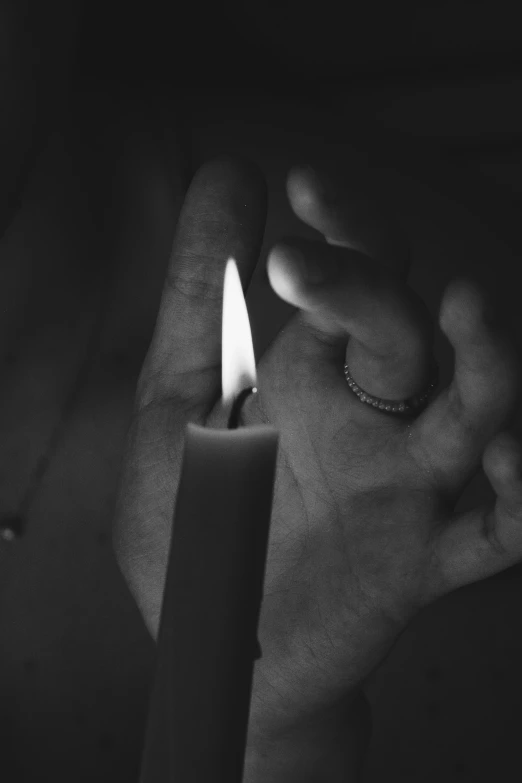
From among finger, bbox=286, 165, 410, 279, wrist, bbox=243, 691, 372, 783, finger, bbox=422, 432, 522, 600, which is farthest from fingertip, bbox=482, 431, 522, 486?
wrist, bbox=243, 691, 372, 783

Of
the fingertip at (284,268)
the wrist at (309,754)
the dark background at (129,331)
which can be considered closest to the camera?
the fingertip at (284,268)

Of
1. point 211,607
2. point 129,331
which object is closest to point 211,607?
point 211,607

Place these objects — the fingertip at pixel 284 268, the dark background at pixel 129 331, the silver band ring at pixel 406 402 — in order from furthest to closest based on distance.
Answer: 1. the dark background at pixel 129 331
2. the silver band ring at pixel 406 402
3. the fingertip at pixel 284 268

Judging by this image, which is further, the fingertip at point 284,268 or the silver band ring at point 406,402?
the silver band ring at point 406,402

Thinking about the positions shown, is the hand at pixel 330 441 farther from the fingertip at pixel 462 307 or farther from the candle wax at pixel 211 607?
the candle wax at pixel 211 607

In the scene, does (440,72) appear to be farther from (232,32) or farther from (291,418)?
(291,418)

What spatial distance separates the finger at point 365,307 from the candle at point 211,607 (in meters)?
0.13

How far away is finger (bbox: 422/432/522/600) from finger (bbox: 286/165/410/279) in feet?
0.41

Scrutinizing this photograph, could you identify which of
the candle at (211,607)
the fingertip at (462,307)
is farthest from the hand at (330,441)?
the candle at (211,607)

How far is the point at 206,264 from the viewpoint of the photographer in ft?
1.70

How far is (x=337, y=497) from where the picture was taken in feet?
1.56

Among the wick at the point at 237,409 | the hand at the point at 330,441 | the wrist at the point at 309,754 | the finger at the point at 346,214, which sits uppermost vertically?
the finger at the point at 346,214

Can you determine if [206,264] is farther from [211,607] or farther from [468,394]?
[211,607]

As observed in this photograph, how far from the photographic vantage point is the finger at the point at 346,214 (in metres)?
0.38
